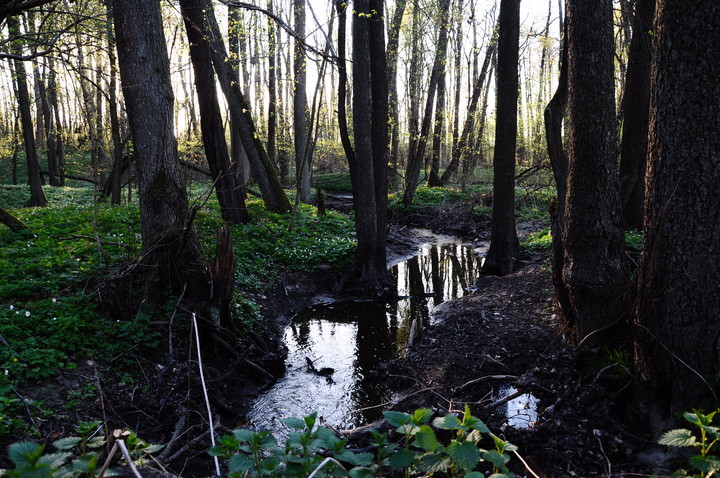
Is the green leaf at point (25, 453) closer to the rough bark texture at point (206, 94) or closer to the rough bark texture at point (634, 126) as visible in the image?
the rough bark texture at point (206, 94)

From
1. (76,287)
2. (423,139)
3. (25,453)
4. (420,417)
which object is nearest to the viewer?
(25,453)

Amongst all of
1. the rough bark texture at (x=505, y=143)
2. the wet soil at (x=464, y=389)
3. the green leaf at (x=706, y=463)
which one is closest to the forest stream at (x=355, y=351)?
the wet soil at (x=464, y=389)

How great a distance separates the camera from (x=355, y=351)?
22.9ft

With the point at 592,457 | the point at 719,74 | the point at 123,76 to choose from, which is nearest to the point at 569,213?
the point at 719,74

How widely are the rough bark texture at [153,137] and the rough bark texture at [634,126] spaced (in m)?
7.83

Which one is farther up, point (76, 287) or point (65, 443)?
point (65, 443)

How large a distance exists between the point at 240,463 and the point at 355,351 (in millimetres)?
5126

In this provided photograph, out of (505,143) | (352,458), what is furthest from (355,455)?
(505,143)

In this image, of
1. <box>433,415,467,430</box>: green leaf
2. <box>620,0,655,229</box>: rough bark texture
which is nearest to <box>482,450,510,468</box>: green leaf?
<box>433,415,467,430</box>: green leaf

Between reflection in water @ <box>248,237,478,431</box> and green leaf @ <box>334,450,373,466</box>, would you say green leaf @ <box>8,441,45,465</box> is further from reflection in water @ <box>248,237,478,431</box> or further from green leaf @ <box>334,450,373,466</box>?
reflection in water @ <box>248,237,478,431</box>

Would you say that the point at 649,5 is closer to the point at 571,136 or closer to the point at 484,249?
the point at 571,136

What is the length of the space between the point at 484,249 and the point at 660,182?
10.6 metres

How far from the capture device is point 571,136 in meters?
4.64

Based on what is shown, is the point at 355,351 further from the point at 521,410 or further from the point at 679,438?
the point at 679,438
